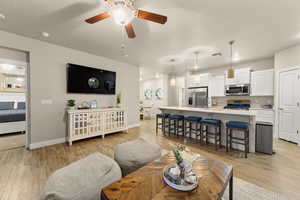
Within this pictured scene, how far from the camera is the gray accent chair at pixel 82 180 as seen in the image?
0.92m

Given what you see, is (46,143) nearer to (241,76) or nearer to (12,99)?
(12,99)

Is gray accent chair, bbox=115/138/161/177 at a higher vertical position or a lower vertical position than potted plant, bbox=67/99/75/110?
lower

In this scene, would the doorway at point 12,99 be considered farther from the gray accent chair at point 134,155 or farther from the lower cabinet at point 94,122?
the gray accent chair at point 134,155

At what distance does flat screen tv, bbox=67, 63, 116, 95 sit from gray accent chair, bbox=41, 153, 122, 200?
9.94 feet

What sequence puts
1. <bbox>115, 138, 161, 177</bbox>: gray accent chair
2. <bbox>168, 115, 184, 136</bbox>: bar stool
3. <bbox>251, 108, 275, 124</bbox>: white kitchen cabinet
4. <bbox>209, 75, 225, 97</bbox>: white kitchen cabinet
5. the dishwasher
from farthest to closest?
<bbox>209, 75, 225, 97</bbox>: white kitchen cabinet → <bbox>251, 108, 275, 124</bbox>: white kitchen cabinet → <bbox>168, 115, 184, 136</bbox>: bar stool → the dishwasher → <bbox>115, 138, 161, 177</bbox>: gray accent chair

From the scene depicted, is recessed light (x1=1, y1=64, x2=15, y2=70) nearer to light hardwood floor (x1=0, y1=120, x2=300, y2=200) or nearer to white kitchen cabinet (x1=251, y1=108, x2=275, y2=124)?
light hardwood floor (x1=0, y1=120, x2=300, y2=200)

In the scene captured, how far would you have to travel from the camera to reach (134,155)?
5.66ft

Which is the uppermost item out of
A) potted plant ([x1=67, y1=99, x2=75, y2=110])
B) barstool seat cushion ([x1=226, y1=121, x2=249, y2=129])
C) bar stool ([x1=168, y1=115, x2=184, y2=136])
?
potted plant ([x1=67, y1=99, x2=75, y2=110])

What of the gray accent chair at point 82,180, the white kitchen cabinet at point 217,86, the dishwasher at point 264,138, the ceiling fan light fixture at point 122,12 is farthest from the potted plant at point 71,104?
the white kitchen cabinet at point 217,86

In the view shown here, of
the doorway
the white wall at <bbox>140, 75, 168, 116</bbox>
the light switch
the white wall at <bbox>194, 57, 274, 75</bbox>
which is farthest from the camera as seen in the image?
the white wall at <bbox>140, 75, 168, 116</bbox>

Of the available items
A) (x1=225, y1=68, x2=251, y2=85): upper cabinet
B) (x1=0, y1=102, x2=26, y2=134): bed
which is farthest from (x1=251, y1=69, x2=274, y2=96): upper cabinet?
(x1=0, y1=102, x2=26, y2=134): bed

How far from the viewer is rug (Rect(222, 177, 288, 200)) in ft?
5.03

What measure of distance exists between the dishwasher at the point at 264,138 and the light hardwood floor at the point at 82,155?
186 mm

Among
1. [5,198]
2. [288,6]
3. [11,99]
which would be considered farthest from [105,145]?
[11,99]
